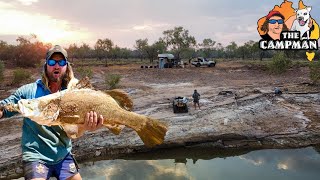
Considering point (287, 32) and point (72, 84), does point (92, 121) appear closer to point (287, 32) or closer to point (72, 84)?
point (72, 84)

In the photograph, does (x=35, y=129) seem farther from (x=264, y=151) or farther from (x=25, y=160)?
(x=264, y=151)

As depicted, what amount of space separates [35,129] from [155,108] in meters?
16.1

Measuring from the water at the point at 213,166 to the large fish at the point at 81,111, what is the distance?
949 cm

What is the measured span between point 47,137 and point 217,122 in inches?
542

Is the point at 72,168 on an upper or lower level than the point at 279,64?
upper

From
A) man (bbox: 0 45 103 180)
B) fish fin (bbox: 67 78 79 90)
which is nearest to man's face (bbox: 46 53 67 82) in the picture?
man (bbox: 0 45 103 180)

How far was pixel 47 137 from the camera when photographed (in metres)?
3.03

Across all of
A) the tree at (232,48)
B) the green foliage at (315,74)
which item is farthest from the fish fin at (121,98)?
the tree at (232,48)

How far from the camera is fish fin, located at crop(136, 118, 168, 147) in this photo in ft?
8.90

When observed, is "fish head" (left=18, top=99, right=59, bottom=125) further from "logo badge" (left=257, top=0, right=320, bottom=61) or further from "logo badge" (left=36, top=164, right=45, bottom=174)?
"logo badge" (left=257, top=0, right=320, bottom=61)

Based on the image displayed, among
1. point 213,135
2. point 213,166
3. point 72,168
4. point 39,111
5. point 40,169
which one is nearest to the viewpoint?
point 39,111

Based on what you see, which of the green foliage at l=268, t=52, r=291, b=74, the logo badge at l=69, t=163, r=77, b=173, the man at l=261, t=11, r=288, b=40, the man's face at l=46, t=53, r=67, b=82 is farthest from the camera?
the green foliage at l=268, t=52, r=291, b=74

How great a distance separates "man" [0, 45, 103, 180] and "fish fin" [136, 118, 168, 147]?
2.75ft

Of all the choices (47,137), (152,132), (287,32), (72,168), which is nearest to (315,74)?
(287,32)
